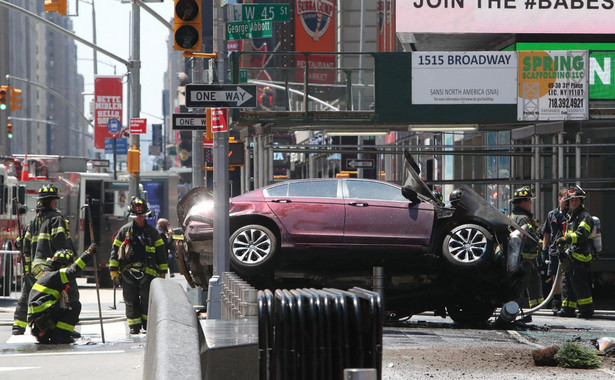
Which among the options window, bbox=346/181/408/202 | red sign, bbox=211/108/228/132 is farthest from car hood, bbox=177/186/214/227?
window, bbox=346/181/408/202

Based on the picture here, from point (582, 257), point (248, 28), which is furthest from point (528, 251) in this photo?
point (248, 28)

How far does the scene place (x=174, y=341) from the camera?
17.8 ft

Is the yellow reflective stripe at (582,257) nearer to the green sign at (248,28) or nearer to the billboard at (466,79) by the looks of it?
the billboard at (466,79)

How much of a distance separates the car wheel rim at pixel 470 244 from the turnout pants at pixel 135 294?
3.83m

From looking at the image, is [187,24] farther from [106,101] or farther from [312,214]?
[106,101]

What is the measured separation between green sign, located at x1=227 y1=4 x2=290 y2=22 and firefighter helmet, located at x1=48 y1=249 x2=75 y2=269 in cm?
363

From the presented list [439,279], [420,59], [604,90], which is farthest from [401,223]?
[604,90]

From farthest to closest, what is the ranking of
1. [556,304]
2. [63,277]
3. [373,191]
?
[556,304] → [373,191] → [63,277]

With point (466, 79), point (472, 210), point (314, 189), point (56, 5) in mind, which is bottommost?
point (472, 210)

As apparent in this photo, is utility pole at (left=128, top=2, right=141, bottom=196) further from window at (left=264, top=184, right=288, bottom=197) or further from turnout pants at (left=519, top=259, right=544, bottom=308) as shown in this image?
turnout pants at (left=519, top=259, right=544, bottom=308)

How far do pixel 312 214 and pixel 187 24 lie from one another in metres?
2.76

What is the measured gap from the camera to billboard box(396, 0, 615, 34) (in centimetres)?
2000

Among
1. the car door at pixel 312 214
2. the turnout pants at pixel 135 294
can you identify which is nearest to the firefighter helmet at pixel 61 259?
the turnout pants at pixel 135 294

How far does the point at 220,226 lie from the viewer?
44.8 feet
